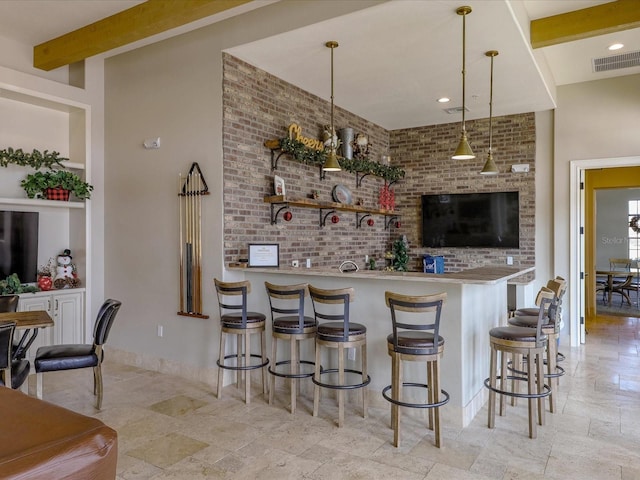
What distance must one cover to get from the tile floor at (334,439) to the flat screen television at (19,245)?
1.23 m

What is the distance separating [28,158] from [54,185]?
0.36m

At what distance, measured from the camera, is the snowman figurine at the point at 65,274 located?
16.3ft

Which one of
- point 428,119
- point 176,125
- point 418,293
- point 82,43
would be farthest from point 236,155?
point 428,119

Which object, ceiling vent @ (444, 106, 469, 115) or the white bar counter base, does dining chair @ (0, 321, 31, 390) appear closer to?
the white bar counter base

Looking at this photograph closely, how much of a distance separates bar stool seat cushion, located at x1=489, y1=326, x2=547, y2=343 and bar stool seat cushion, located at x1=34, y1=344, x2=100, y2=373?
122 inches

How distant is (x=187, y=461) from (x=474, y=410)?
86.0 inches

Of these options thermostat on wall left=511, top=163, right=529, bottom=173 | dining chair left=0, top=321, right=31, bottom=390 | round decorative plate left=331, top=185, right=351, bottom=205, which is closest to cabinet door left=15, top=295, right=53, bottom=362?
dining chair left=0, top=321, right=31, bottom=390

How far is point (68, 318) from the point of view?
492 cm

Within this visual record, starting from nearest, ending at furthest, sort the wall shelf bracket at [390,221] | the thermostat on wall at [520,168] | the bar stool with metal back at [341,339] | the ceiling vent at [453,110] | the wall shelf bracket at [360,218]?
the bar stool with metal back at [341,339]
the ceiling vent at [453,110]
the thermostat on wall at [520,168]
the wall shelf bracket at [360,218]
the wall shelf bracket at [390,221]

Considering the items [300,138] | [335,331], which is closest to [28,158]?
[300,138]

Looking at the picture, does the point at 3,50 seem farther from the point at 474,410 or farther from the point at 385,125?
the point at 474,410

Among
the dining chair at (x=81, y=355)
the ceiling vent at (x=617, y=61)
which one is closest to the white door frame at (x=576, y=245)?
the ceiling vent at (x=617, y=61)

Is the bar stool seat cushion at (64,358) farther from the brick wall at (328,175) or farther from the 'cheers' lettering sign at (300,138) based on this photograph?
the 'cheers' lettering sign at (300,138)

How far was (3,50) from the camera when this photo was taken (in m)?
4.72
